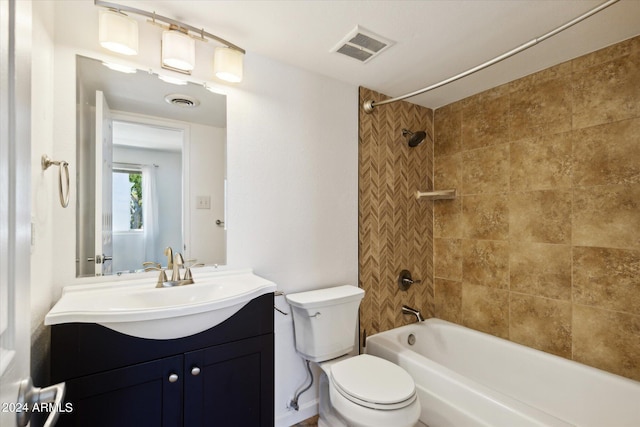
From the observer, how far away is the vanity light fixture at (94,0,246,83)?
126 cm

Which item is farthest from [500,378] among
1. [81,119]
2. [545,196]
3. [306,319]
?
[81,119]

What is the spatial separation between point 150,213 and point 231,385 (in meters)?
0.91

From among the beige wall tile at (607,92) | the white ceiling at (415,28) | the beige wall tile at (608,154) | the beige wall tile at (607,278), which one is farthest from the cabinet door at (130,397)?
the beige wall tile at (607,92)

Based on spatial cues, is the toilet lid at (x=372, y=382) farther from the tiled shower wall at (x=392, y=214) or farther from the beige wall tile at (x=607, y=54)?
the beige wall tile at (x=607, y=54)

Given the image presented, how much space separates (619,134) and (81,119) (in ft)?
9.07

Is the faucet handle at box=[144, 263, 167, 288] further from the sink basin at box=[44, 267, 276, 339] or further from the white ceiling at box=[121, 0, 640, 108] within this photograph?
the white ceiling at box=[121, 0, 640, 108]

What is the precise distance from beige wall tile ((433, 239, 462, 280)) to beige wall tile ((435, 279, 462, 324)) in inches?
2.4

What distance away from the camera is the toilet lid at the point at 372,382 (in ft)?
4.29

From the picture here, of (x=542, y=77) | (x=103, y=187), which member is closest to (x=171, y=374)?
(x=103, y=187)

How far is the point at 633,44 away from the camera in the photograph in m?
1.57

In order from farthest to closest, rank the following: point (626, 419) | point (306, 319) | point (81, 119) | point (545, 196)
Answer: point (545, 196) < point (306, 319) < point (626, 419) < point (81, 119)

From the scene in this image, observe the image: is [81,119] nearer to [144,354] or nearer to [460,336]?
[144,354]

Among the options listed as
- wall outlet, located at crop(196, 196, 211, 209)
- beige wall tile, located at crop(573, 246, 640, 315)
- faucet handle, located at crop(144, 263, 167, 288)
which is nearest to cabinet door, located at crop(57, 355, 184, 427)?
faucet handle, located at crop(144, 263, 167, 288)

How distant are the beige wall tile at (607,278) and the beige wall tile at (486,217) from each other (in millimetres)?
446
